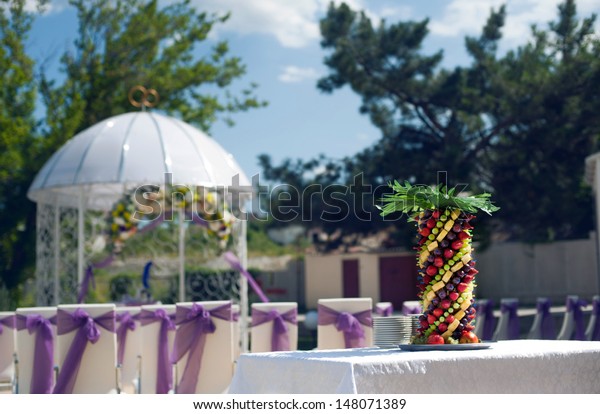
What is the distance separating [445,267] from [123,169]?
36.2 feet

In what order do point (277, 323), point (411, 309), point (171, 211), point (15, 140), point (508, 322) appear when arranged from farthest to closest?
point (15, 140)
point (171, 211)
point (508, 322)
point (411, 309)
point (277, 323)

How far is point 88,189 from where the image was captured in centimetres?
1778

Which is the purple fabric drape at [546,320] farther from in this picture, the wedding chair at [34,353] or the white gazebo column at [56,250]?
the white gazebo column at [56,250]

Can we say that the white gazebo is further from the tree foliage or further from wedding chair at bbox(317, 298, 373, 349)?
the tree foliage

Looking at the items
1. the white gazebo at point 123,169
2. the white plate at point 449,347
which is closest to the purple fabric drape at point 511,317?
the white gazebo at point 123,169

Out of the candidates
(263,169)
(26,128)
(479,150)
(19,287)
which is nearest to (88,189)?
(26,128)

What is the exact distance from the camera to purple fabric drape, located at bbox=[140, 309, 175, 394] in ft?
32.3

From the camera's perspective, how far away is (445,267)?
16.5ft

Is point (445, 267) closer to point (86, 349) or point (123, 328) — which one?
point (86, 349)

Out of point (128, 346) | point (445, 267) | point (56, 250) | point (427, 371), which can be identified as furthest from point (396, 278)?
point (427, 371)

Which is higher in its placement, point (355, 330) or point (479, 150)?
point (479, 150)

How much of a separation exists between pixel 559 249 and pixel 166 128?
18.6m

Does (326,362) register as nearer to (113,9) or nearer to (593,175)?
(593,175)

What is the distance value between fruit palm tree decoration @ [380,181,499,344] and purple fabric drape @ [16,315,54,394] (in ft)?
16.9
